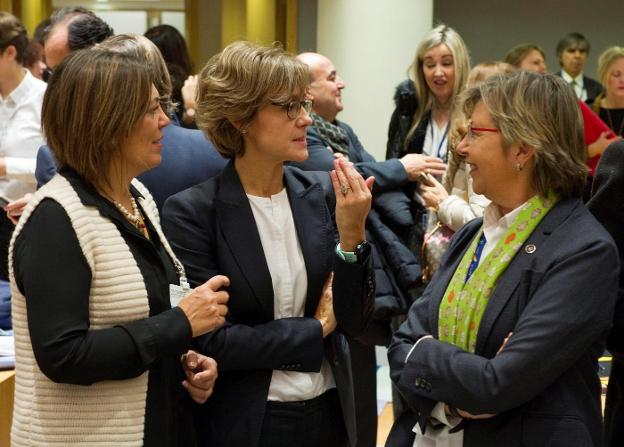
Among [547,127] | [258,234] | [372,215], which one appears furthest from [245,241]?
[372,215]

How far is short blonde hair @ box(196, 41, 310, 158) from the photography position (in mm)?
2434

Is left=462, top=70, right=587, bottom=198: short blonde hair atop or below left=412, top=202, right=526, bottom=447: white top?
atop

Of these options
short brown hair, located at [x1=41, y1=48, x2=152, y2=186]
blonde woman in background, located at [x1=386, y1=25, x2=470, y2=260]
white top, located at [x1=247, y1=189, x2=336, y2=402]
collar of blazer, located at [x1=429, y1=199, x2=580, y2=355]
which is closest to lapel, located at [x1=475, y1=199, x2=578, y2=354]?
collar of blazer, located at [x1=429, y1=199, x2=580, y2=355]

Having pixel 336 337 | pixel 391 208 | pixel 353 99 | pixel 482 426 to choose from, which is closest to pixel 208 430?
pixel 336 337

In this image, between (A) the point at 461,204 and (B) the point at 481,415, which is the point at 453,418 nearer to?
(B) the point at 481,415

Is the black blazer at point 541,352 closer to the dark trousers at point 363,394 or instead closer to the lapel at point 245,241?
the lapel at point 245,241

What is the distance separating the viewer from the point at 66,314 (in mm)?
1847

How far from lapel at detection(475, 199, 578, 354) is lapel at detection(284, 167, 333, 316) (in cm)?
49

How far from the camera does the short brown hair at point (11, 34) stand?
425 centimetres

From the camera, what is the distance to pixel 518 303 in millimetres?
2094

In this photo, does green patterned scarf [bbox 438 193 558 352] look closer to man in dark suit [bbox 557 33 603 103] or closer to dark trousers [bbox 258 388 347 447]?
dark trousers [bbox 258 388 347 447]

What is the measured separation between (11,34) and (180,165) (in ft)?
5.69

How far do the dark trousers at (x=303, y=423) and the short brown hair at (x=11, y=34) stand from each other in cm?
262

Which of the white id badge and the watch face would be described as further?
the watch face
